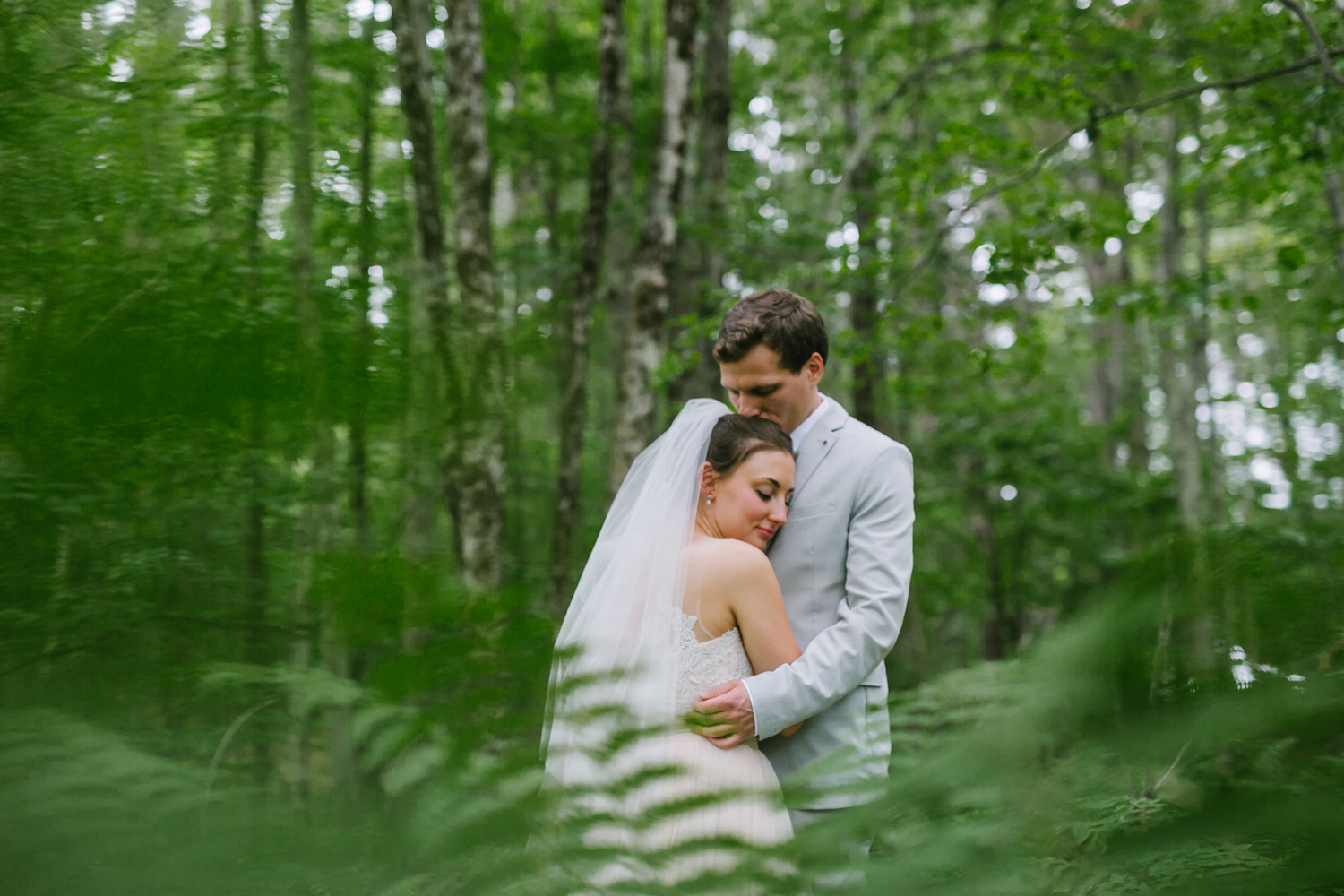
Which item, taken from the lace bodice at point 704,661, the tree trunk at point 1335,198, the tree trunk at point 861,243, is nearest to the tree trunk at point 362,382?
the lace bodice at point 704,661

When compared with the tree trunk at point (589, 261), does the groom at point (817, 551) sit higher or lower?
lower

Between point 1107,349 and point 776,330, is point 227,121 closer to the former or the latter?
point 776,330

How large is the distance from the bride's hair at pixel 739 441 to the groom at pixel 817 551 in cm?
16

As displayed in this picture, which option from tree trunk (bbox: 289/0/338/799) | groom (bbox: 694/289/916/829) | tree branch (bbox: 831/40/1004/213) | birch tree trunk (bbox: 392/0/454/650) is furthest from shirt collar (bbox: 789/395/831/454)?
tree branch (bbox: 831/40/1004/213)

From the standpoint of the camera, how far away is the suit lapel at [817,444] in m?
2.38

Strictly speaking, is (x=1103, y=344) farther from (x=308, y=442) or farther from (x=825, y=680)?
(x=308, y=442)

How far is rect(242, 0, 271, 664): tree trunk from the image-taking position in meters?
1.09

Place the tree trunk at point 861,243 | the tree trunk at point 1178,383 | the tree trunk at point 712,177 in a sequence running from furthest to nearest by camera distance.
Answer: the tree trunk at point 1178,383, the tree trunk at point 712,177, the tree trunk at point 861,243

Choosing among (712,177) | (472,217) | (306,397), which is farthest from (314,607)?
(712,177)

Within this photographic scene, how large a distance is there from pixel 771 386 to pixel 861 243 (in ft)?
15.0

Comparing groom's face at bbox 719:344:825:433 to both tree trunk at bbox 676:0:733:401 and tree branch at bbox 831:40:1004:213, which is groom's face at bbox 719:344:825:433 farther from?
tree branch at bbox 831:40:1004:213

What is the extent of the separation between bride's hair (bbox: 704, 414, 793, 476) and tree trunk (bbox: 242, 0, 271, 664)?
1.22 meters

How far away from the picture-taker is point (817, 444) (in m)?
2.45

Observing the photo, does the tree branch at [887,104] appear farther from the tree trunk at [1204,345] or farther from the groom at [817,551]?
the groom at [817,551]
